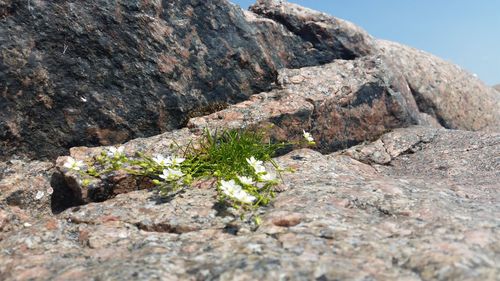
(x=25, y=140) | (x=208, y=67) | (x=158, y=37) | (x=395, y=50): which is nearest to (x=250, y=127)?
(x=208, y=67)

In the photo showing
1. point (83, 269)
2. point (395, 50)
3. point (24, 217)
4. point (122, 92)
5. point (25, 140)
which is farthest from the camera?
point (395, 50)

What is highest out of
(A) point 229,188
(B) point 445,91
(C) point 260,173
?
(B) point 445,91

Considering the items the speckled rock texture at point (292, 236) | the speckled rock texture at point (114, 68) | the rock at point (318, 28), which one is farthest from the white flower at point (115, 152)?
the rock at point (318, 28)

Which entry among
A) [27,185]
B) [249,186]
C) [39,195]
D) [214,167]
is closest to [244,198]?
[249,186]

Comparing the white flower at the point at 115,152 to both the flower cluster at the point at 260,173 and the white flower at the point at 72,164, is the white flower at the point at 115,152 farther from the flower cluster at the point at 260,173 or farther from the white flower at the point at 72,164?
the flower cluster at the point at 260,173

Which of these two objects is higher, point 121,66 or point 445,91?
point 445,91

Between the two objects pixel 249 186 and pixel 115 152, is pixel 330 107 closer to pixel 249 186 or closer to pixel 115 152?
pixel 249 186

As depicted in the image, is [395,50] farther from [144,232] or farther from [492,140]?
[144,232]
